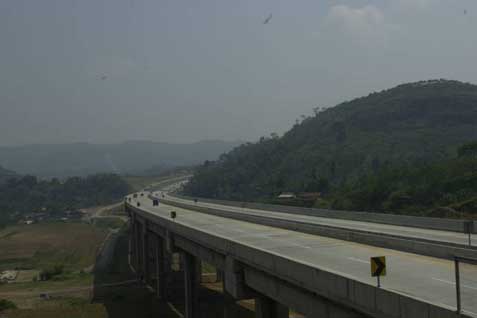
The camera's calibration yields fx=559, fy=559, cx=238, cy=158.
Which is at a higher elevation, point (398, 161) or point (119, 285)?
point (398, 161)

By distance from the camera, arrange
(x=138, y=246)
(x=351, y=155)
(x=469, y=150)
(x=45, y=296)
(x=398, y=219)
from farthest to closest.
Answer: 1. (x=351, y=155)
2. (x=469, y=150)
3. (x=138, y=246)
4. (x=45, y=296)
5. (x=398, y=219)

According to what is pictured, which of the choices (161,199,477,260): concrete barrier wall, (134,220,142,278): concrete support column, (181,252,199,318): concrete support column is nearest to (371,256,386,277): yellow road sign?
(161,199,477,260): concrete barrier wall

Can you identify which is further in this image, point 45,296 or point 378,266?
point 45,296

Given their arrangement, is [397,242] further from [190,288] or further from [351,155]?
[351,155]

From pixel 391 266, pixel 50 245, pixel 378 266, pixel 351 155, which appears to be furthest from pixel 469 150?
pixel 378 266

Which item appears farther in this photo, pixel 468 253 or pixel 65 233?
pixel 65 233

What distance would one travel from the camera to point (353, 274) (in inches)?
653

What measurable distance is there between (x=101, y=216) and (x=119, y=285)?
411 feet

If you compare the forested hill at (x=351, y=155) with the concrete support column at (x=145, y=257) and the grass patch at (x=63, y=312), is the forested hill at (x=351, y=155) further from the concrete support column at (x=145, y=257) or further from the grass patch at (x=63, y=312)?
→ the grass patch at (x=63, y=312)

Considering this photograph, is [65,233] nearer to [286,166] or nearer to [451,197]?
[286,166]

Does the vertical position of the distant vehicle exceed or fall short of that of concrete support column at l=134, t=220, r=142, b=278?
it falls short

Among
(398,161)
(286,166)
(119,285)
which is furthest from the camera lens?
(286,166)

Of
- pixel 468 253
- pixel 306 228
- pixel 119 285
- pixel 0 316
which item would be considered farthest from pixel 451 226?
pixel 119 285

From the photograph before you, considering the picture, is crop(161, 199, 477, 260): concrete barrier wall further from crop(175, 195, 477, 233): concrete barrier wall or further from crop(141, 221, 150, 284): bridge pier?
crop(141, 221, 150, 284): bridge pier
